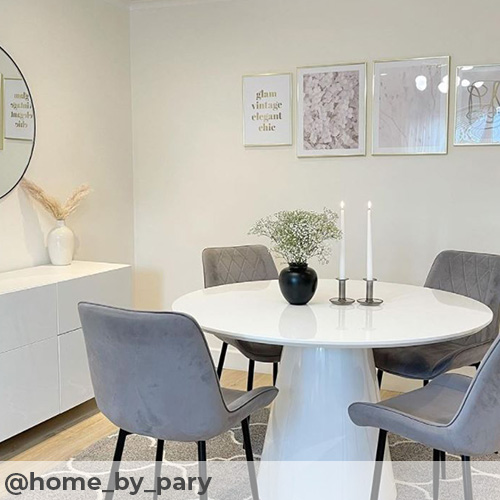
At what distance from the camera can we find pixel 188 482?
2666 mm

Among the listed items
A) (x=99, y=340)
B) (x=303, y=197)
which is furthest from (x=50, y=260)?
(x=99, y=340)

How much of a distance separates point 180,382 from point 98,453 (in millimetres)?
1309

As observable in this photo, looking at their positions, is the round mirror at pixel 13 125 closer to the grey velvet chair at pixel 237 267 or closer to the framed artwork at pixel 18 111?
the framed artwork at pixel 18 111

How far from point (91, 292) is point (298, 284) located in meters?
1.34

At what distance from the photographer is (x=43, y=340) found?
120 inches

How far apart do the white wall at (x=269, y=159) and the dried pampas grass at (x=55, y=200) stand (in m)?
0.72

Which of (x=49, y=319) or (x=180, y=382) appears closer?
(x=180, y=382)

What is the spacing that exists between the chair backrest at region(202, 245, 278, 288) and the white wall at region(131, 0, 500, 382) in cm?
58

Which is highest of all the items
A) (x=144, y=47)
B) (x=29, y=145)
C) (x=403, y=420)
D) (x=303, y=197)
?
(x=144, y=47)

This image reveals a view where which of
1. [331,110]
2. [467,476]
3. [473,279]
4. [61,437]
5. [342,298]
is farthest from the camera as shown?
[331,110]

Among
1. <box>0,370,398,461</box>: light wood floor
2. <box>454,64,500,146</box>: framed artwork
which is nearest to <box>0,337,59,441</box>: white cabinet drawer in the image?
<box>0,370,398,461</box>: light wood floor

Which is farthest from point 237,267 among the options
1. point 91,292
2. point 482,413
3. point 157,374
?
point 482,413

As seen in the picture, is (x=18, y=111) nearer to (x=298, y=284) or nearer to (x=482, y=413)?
(x=298, y=284)

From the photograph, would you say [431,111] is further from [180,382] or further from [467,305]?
[180,382]
